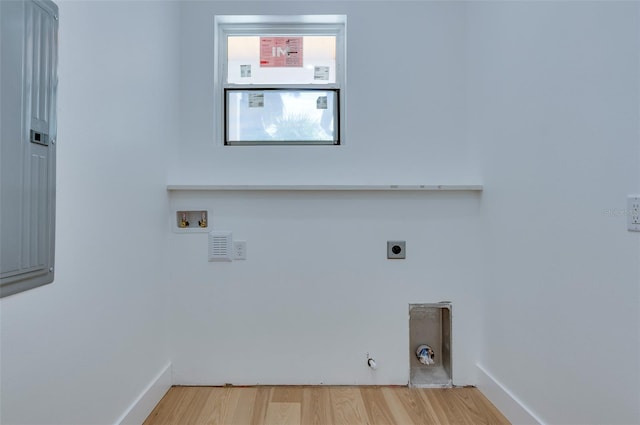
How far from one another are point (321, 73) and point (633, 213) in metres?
1.68

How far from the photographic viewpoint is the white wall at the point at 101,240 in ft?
2.99

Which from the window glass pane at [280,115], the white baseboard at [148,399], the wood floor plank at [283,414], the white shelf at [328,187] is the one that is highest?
the window glass pane at [280,115]

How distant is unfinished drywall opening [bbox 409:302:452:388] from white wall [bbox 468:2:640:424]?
234mm

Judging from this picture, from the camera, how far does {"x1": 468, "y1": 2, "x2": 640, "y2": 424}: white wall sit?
3.17 feet

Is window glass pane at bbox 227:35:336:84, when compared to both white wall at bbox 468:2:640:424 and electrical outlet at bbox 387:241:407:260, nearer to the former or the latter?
white wall at bbox 468:2:640:424

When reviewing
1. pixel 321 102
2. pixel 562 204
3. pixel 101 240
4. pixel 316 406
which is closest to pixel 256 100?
pixel 321 102

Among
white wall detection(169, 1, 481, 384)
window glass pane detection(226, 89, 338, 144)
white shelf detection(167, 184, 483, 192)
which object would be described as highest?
window glass pane detection(226, 89, 338, 144)

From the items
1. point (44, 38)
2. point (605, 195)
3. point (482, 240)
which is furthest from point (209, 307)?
point (605, 195)

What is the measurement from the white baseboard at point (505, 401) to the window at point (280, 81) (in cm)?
159

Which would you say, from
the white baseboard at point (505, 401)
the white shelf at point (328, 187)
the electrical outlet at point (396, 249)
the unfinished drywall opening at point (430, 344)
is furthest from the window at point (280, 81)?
the white baseboard at point (505, 401)

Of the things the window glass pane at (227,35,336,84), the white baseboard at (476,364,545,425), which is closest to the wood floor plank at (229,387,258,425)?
the white baseboard at (476,364,545,425)

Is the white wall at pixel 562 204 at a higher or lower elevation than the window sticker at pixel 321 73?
lower

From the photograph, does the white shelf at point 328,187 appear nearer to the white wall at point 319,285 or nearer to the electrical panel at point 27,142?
the white wall at point 319,285

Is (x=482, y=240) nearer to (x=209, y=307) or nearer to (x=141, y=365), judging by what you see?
(x=209, y=307)
